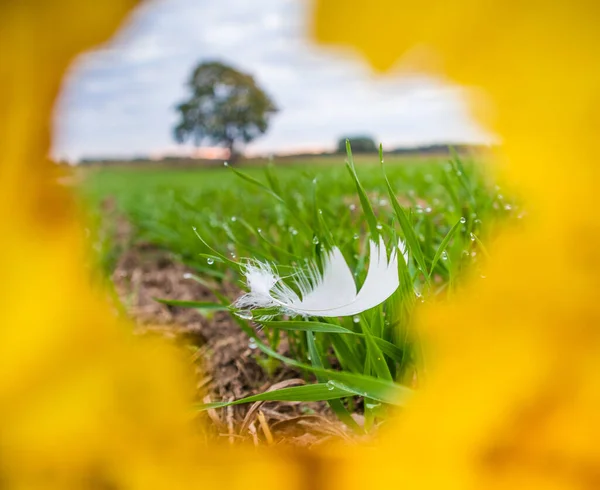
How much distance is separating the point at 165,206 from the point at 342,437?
25.7 inches

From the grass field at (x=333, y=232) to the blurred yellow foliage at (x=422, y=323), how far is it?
0.10 meters

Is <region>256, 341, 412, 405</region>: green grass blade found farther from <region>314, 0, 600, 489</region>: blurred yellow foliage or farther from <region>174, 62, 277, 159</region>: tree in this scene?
<region>174, 62, 277, 159</region>: tree

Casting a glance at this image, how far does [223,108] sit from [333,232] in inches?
6.5

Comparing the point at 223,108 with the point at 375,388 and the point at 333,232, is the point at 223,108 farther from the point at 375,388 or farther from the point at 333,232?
the point at 375,388

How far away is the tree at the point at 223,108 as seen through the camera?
0.60m

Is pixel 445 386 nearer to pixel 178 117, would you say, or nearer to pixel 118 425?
pixel 118 425

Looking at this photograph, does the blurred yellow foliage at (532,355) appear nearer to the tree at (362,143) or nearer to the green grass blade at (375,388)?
the green grass blade at (375,388)

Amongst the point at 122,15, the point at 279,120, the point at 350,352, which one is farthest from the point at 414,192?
the point at 122,15

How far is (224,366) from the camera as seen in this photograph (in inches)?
22.1

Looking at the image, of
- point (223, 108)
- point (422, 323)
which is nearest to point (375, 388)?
point (422, 323)

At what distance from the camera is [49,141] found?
0.40 m

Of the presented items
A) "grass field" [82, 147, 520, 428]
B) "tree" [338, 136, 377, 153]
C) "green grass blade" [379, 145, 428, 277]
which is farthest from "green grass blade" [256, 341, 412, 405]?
"tree" [338, 136, 377, 153]

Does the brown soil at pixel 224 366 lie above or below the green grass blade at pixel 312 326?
below

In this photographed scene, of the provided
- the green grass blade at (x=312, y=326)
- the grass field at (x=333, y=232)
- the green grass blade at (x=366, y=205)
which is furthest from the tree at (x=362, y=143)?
the green grass blade at (x=312, y=326)
